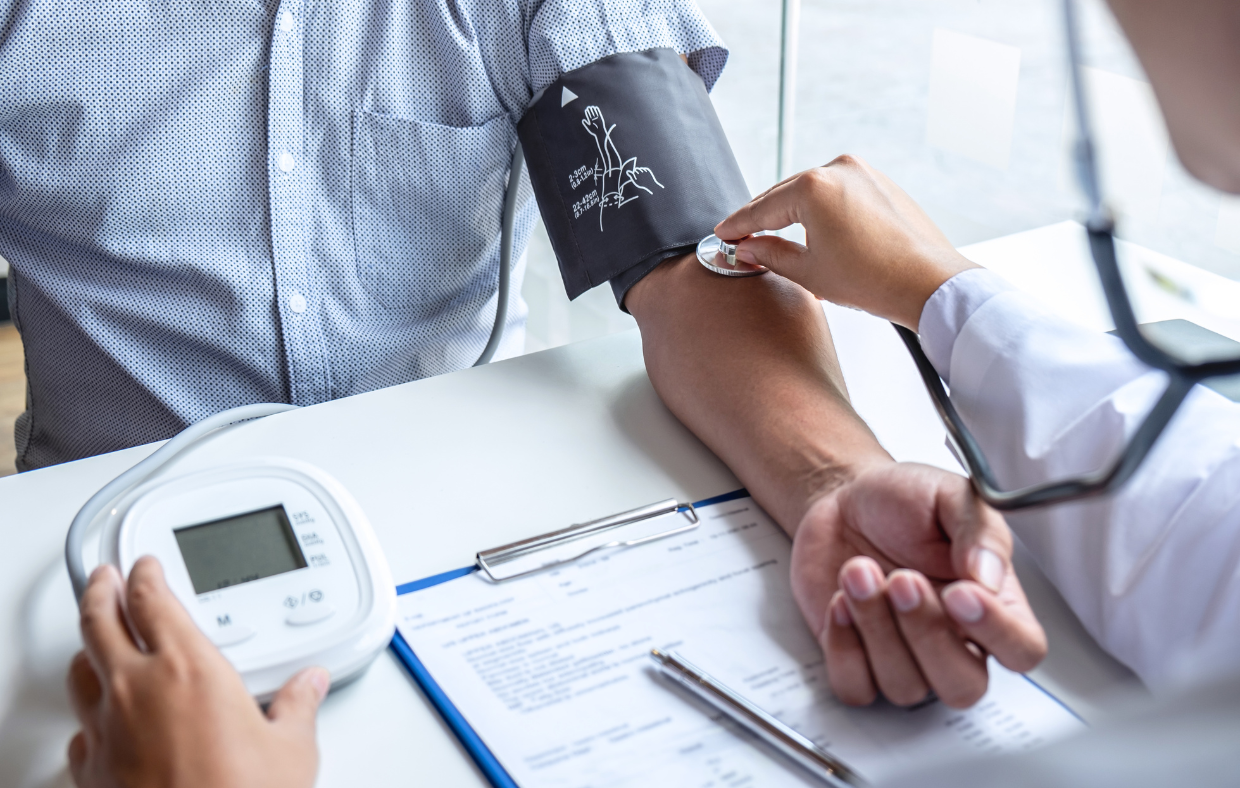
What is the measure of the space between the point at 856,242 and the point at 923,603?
0.34 metres

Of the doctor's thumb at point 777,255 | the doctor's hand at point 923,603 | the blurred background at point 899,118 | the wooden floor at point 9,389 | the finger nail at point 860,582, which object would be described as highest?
the doctor's thumb at point 777,255

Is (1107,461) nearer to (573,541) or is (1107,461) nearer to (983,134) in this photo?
(573,541)

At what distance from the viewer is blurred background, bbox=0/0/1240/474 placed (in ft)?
4.31

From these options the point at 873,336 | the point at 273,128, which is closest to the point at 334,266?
the point at 273,128

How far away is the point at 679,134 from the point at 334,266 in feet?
→ 1.25

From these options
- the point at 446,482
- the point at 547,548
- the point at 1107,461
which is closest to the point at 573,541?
the point at 547,548

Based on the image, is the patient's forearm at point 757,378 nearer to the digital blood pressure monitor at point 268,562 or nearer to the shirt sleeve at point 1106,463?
the shirt sleeve at point 1106,463

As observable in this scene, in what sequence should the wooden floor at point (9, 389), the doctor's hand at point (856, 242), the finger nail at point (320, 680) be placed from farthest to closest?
the wooden floor at point (9, 389) < the doctor's hand at point (856, 242) < the finger nail at point (320, 680)

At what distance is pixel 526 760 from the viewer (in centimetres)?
49

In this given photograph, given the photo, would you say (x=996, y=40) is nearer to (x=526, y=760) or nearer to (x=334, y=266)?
(x=334, y=266)

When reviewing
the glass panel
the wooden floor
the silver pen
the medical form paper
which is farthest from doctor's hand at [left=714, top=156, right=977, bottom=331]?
the wooden floor

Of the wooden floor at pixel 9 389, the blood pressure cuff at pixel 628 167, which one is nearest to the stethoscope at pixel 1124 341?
the blood pressure cuff at pixel 628 167

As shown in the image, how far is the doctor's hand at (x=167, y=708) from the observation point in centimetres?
44

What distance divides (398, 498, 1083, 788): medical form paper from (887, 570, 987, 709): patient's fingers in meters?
0.02
